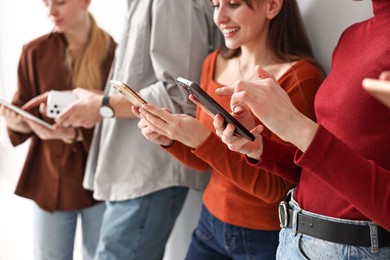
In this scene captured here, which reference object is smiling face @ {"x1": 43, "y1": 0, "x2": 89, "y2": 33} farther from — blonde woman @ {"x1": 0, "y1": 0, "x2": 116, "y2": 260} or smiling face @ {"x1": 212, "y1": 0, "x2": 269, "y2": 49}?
smiling face @ {"x1": 212, "y1": 0, "x2": 269, "y2": 49}

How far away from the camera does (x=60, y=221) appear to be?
1618mm

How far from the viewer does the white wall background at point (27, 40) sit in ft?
3.88

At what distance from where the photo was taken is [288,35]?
1.17 meters

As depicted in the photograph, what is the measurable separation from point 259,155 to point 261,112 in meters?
0.23

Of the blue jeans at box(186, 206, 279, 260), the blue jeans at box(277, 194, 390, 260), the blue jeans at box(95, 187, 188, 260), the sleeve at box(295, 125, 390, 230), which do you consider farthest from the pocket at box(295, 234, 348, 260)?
the blue jeans at box(95, 187, 188, 260)

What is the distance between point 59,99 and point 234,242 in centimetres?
69

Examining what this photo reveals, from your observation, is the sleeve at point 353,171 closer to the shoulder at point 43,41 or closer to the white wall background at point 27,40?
the white wall background at point 27,40

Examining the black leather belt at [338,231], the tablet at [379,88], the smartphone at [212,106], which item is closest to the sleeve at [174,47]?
the smartphone at [212,106]

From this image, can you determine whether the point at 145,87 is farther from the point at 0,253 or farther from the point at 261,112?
the point at 0,253

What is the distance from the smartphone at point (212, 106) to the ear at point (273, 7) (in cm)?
39

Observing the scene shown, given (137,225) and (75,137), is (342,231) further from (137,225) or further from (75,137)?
(75,137)

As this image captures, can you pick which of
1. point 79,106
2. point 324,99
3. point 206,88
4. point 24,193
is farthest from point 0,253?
point 324,99

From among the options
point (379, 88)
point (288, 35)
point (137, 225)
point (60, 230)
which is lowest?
point (60, 230)

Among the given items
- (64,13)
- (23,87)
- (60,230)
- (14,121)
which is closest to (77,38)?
(64,13)
